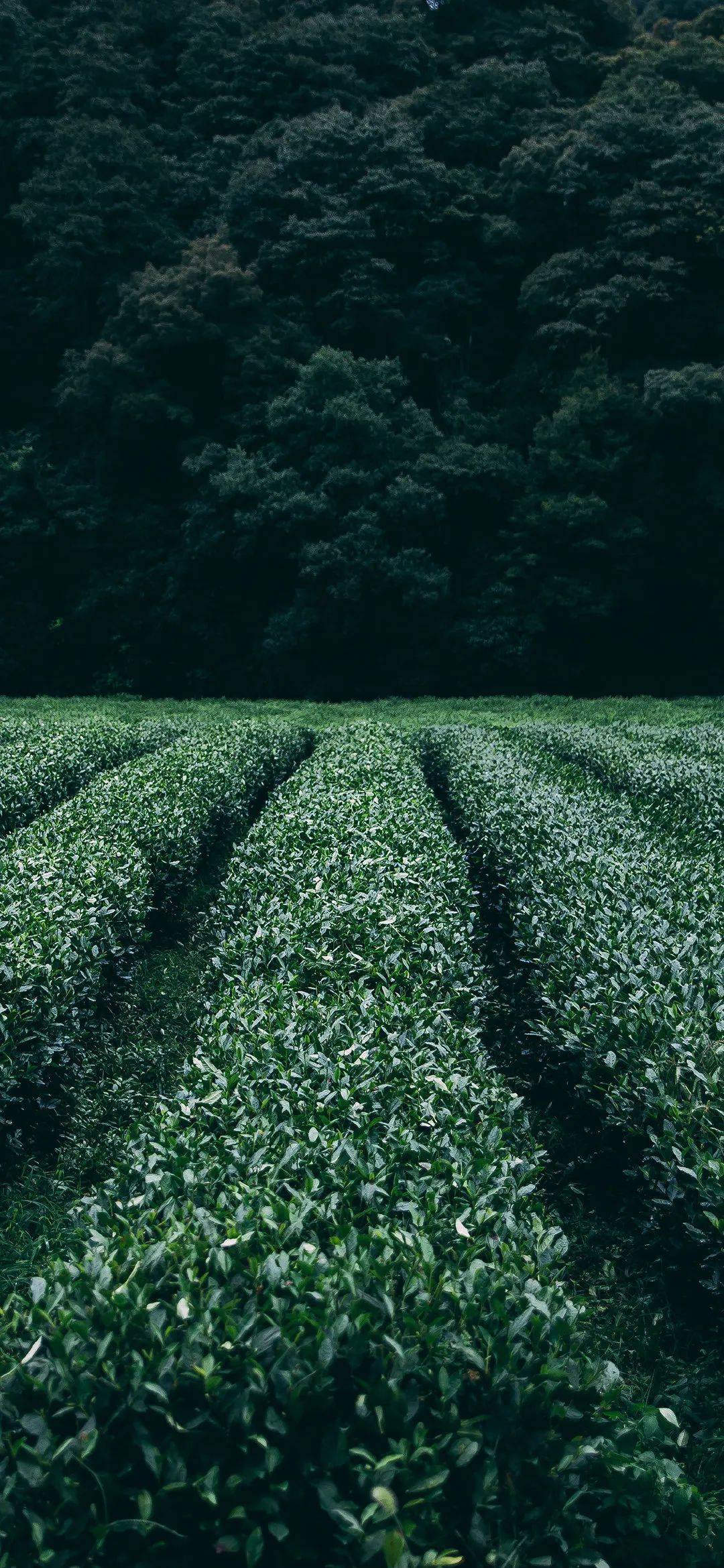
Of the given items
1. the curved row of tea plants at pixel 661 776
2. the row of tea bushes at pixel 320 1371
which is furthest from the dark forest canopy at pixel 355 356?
the row of tea bushes at pixel 320 1371

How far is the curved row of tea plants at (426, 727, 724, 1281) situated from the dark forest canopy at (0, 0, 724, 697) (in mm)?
19459

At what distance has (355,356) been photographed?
31359 millimetres

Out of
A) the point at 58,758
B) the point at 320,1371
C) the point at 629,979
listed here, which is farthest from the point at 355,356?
the point at 320,1371

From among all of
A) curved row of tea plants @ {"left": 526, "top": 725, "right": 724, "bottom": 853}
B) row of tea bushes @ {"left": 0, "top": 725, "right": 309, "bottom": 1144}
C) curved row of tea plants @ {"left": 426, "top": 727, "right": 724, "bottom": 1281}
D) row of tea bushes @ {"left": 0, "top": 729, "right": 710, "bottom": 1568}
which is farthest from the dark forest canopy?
row of tea bushes @ {"left": 0, "top": 729, "right": 710, "bottom": 1568}

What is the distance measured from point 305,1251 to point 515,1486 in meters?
0.69

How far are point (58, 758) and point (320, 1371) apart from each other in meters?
11.0

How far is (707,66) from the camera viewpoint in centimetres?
3053

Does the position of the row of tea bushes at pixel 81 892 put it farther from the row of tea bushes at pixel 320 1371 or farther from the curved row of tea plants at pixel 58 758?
the row of tea bushes at pixel 320 1371

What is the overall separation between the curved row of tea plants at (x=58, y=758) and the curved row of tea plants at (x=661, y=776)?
6679 mm

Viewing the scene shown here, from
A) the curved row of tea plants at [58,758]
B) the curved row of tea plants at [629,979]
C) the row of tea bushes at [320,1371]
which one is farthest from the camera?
the curved row of tea plants at [58,758]

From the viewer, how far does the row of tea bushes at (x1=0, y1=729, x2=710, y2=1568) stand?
202 cm

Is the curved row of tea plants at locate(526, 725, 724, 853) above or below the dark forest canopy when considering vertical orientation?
below

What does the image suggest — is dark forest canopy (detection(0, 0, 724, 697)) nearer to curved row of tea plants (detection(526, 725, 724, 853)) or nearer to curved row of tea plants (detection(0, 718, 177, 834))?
curved row of tea plants (detection(0, 718, 177, 834))

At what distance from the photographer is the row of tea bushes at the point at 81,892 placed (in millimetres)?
4777
